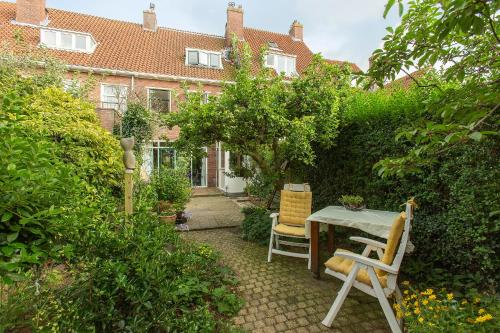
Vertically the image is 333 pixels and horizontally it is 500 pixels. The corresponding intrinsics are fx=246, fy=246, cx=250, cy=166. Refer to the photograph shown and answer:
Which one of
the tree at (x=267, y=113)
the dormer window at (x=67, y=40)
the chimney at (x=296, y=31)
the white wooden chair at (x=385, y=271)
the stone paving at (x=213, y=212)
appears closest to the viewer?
the white wooden chair at (x=385, y=271)

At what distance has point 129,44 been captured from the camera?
1411cm

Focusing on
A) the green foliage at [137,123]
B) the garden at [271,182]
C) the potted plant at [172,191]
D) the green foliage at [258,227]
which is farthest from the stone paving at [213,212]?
the green foliage at [137,123]

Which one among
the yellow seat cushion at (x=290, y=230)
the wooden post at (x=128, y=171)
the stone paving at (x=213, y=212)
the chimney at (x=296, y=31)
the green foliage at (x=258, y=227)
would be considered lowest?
the stone paving at (x=213, y=212)

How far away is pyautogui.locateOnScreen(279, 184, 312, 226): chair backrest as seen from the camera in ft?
15.5

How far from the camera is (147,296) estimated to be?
246 cm

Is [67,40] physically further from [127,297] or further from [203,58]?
[127,297]

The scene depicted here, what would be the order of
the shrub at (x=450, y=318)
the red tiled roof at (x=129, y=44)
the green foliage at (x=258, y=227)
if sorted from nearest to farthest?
the shrub at (x=450, y=318) → the green foliage at (x=258, y=227) → the red tiled roof at (x=129, y=44)

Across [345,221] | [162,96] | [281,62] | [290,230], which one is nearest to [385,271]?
[345,221]

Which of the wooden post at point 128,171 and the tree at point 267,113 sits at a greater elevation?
the tree at point 267,113

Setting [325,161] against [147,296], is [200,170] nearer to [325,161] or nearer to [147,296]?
[325,161]

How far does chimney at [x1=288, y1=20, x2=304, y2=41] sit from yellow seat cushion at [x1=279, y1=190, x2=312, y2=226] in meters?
17.7

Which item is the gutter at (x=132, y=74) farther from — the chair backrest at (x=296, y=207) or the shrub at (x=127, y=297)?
the shrub at (x=127, y=297)

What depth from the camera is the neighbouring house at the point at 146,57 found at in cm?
1197

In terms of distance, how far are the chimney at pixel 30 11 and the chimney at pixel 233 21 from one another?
32.6 ft
